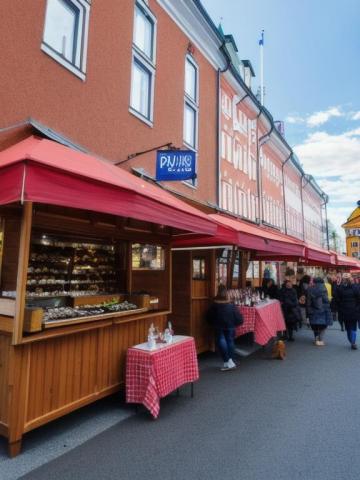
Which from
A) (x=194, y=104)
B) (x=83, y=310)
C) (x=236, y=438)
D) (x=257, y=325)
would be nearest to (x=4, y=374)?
(x=83, y=310)

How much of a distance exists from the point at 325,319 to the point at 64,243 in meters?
7.33

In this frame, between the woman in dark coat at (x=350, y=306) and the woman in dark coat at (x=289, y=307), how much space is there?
1.34m

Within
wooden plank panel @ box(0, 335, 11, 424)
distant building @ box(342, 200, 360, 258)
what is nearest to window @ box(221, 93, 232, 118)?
wooden plank panel @ box(0, 335, 11, 424)

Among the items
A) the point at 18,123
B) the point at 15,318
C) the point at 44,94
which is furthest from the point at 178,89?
the point at 15,318

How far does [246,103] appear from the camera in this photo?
1559 centimetres

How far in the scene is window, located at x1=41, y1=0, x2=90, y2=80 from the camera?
602 centimetres

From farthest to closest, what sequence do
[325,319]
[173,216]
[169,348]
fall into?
[325,319], [169,348], [173,216]

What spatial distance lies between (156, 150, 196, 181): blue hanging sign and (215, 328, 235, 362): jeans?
126 inches

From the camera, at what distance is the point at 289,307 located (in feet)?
34.5

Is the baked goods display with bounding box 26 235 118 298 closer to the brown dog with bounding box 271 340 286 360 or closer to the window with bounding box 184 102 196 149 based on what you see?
the brown dog with bounding box 271 340 286 360

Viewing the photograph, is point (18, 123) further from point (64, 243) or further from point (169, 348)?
point (169, 348)

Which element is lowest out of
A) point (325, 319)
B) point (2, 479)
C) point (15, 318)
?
point (2, 479)

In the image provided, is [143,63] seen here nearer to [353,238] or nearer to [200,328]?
[200,328]

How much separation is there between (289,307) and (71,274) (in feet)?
22.1
